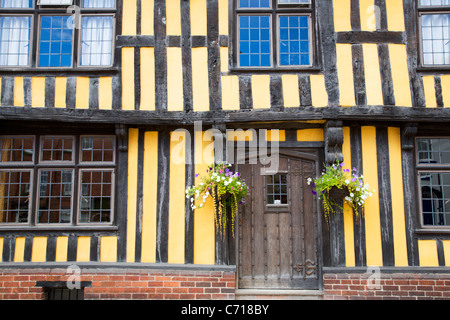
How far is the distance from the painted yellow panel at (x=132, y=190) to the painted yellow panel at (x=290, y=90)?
7.77ft

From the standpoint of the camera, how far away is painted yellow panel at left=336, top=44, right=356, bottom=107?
6191 mm

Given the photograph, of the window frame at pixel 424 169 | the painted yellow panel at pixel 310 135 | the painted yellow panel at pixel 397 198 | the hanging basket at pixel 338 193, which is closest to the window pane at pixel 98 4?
the painted yellow panel at pixel 310 135

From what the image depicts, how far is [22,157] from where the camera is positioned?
6383 mm

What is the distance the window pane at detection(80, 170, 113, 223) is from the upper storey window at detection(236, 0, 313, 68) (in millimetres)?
2813

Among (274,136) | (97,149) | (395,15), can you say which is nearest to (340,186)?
(274,136)

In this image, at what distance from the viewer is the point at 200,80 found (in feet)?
20.7

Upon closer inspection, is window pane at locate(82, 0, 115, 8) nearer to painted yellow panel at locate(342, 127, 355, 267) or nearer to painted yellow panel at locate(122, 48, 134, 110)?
painted yellow panel at locate(122, 48, 134, 110)

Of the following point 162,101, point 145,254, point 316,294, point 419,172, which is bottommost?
point 316,294

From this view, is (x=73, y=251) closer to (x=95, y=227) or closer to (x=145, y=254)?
(x=95, y=227)

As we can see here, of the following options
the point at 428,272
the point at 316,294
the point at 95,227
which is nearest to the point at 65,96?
the point at 95,227

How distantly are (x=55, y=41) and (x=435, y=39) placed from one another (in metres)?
6.10

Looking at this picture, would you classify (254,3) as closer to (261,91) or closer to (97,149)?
(261,91)

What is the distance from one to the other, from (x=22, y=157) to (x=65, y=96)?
1.20 metres

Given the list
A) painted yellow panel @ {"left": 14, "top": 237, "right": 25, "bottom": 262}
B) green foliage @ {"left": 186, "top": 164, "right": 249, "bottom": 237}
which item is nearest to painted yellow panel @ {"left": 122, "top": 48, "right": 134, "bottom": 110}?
green foliage @ {"left": 186, "top": 164, "right": 249, "bottom": 237}
